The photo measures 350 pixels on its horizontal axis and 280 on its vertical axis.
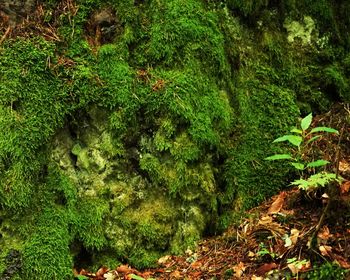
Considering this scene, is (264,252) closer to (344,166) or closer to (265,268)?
(265,268)

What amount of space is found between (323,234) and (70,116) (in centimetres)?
276

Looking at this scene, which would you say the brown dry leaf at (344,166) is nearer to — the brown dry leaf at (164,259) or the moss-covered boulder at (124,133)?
the moss-covered boulder at (124,133)

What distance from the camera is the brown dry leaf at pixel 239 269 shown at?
3.54 metres

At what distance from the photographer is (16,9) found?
473 cm

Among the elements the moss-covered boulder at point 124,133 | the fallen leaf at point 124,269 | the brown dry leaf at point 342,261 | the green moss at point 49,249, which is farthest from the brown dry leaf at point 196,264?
the brown dry leaf at point 342,261

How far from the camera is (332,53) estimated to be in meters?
5.96

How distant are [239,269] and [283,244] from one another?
0.43m

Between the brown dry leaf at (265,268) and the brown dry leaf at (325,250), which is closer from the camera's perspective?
the brown dry leaf at (325,250)

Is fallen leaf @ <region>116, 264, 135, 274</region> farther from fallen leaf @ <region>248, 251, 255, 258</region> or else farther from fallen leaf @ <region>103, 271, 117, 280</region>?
fallen leaf @ <region>248, 251, 255, 258</region>

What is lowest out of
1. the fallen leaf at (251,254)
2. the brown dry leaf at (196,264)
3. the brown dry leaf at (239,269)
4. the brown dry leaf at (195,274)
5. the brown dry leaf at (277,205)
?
the brown dry leaf at (196,264)

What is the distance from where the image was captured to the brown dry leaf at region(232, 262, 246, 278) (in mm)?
3543

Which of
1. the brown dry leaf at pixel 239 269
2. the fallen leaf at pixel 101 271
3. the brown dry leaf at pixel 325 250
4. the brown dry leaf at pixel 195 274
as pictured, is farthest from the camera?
the fallen leaf at pixel 101 271

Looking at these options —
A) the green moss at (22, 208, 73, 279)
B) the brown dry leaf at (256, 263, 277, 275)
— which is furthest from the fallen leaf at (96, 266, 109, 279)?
the brown dry leaf at (256, 263, 277, 275)

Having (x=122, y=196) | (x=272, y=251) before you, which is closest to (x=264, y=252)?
(x=272, y=251)
